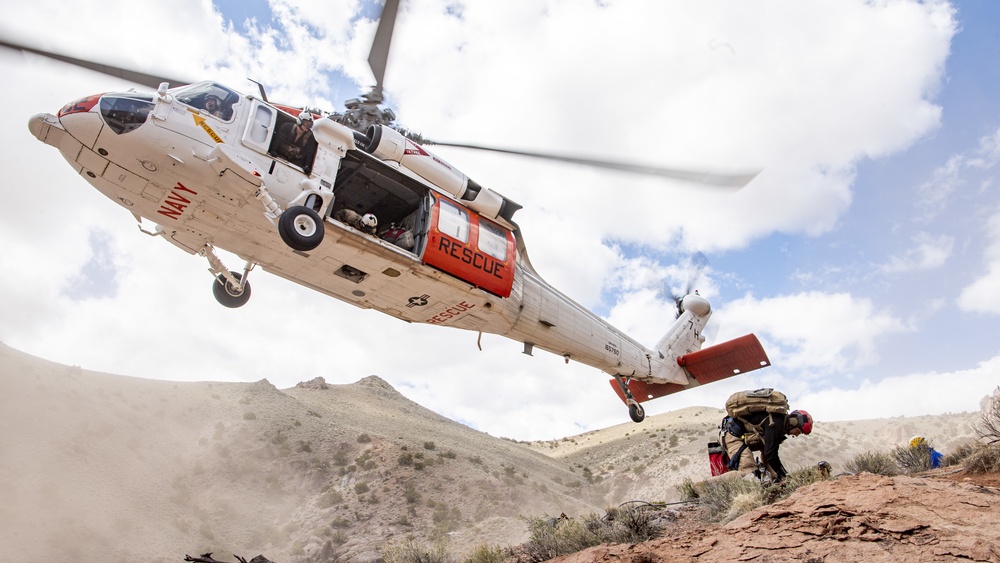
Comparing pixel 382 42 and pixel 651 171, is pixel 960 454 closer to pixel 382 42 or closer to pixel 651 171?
pixel 651 171

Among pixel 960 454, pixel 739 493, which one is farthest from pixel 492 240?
pixel 960 454

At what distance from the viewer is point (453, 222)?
12.7 meters

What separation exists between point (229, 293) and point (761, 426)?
1087 centimetres

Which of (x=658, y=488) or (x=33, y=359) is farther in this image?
(x=658, y=488)

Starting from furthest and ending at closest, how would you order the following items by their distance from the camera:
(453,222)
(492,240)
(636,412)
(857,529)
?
(636,412), (492,240), (453,222), (857,529)

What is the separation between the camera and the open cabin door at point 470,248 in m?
12.3

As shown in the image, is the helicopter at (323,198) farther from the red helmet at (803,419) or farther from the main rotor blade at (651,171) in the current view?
the red helmet at (803,419)

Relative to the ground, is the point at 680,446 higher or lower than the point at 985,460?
higher

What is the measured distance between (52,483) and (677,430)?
33871 millimetres

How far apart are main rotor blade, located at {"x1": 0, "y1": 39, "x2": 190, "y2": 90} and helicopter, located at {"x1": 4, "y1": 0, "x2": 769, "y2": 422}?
28 millimetres

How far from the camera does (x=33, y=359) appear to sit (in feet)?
84.9

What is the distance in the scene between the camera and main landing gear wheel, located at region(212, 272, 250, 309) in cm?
1317

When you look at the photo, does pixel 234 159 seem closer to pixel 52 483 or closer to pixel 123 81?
pixel 123 81

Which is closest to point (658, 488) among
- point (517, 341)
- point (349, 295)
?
point (517, 341)
